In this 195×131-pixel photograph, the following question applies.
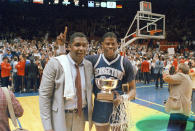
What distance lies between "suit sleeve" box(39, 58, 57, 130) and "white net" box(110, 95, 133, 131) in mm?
786

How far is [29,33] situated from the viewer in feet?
72.8

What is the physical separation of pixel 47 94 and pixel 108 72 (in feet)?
2.68

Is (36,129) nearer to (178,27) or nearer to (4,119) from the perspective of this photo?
(4,119)

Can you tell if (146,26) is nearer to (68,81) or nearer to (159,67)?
(159,67)

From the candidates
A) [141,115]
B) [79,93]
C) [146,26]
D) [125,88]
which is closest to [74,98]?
[79,93]

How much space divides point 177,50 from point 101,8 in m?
10.0

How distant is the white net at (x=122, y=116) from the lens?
2.35m

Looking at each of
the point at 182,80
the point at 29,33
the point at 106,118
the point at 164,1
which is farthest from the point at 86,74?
the point at 164,1

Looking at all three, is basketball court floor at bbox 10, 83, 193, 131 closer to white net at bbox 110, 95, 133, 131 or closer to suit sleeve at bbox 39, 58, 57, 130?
white net at bbox 110, 95, 133, 131

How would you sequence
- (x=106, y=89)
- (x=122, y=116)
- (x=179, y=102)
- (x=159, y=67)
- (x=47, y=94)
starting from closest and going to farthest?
(x=47, y=94) < (x=106, y=89) < (x=122, y=116) < (x=179, y=102) < (x=159, y=67)

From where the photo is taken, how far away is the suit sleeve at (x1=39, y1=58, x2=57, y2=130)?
1971 millimetres

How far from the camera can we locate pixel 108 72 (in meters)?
2.50

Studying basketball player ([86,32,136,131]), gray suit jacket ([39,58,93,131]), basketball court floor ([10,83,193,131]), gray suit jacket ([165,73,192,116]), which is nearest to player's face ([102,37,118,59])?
basketball player ([86,32,136,131])

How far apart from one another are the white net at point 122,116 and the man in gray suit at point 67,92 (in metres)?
0.37
